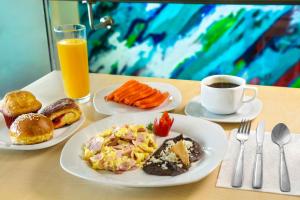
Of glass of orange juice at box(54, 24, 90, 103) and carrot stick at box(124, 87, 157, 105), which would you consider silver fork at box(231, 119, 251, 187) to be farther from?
glass of orange juice at box(54, 24, 90, 103)

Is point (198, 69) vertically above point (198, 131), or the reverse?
point (198, 131)

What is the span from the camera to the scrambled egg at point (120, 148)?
819 millimetres

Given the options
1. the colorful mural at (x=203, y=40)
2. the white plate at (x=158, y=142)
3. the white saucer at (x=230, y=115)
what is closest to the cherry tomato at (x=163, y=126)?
the white plate at (x=158, y=142)

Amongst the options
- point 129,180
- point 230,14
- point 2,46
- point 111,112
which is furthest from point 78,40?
point 230,14

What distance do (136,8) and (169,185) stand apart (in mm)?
2086

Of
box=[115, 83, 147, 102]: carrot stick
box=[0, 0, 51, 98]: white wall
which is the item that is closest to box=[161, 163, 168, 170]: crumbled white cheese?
box=[115, 83, 147, 102]: carrot stick

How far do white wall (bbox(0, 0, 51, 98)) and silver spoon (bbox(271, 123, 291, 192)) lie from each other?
120cm

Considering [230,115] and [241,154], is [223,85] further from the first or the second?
[241,154]

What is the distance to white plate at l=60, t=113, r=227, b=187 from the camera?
758mm

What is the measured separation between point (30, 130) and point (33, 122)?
0.02 meters

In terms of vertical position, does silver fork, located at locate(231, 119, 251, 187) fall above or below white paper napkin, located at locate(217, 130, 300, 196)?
above

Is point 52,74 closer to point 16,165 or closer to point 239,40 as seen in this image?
point 16,165

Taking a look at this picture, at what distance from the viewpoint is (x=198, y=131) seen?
96 centimetres

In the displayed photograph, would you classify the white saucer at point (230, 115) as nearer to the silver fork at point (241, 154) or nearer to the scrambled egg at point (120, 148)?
the silver fork at point (241, 154)
